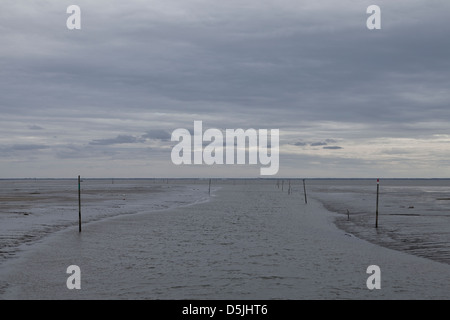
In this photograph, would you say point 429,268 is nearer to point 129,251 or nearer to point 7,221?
point 129,251

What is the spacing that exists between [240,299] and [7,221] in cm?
2623

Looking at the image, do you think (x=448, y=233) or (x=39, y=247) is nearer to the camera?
(x=39, y=247)

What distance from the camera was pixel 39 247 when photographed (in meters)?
22.8

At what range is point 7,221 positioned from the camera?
33.5 meters

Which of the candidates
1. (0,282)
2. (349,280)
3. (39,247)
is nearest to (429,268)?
(349,280)

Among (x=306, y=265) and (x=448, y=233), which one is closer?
(x=306, y=265)

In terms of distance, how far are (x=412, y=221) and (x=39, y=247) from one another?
2753 centimetres

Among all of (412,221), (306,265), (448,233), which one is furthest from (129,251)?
(412,221)
